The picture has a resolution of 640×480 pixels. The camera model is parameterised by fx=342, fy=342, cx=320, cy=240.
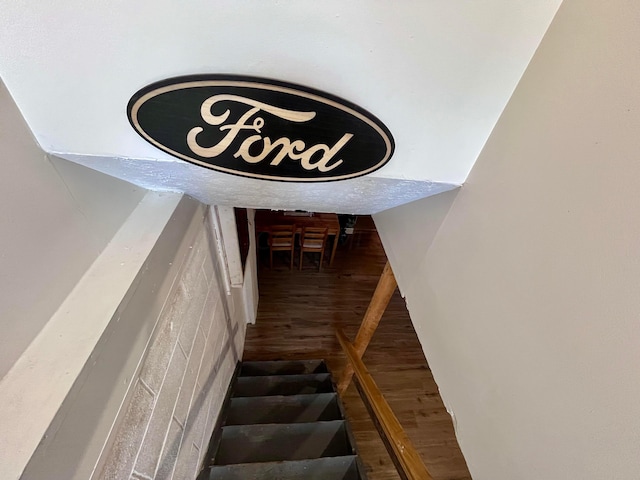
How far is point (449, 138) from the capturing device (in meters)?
0.80

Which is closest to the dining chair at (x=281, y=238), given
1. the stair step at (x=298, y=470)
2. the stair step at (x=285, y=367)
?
the stair step at (x=285, y=367)

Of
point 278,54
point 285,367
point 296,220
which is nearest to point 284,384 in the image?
point 285,367

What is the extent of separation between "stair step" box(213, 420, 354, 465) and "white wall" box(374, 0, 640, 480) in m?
1.55

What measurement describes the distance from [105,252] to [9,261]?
0.83 feet

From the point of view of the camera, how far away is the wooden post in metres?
2.22

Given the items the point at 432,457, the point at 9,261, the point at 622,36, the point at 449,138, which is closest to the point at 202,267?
the point at 9,261

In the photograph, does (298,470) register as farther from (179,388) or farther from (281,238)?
(281,238)

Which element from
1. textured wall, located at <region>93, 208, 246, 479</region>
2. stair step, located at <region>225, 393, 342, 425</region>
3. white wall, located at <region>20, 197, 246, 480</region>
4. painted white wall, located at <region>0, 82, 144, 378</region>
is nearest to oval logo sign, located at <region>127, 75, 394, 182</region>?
painted white wall, located at <region>0, 82, 144, 378</region>

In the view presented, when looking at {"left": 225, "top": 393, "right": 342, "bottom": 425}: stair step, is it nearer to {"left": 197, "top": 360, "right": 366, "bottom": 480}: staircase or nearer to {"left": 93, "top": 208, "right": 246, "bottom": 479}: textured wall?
{"left": 197, "top": 360, "right": 366, "bottom": 480}: staircase

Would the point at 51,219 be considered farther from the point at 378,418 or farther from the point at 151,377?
the point at 378,418

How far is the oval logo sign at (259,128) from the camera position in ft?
2.15

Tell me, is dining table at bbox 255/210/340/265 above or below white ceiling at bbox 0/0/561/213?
above

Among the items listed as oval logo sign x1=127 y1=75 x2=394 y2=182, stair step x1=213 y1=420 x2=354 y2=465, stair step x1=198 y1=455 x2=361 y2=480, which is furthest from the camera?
stair step x1=213 y1=420 x2=354 y2=465

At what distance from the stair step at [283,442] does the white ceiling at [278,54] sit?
2.08 metres
